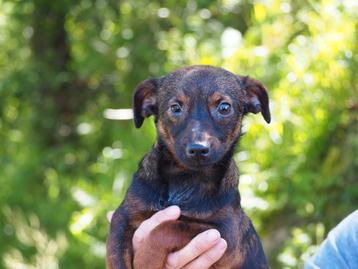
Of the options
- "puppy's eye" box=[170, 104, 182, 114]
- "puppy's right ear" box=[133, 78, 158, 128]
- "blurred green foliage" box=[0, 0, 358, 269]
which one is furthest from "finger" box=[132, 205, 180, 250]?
"blurred green foliage" box=[0, 0, 358, 269]

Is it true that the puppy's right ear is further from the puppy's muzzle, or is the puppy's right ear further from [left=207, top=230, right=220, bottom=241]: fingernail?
[left=207, top=230, right=220, bottom=241]: fingernail

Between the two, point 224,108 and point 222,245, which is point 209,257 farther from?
point 224,108

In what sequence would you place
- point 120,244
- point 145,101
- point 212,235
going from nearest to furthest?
point 212,235 < point 120,244 < point 145,101

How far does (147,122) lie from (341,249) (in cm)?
294

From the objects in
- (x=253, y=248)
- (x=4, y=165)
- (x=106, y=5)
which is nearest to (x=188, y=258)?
(x=253, y=248)

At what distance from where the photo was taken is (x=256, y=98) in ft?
12.9

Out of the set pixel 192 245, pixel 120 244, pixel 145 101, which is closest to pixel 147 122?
Result: pixel 145 101

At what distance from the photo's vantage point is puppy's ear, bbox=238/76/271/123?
12.8 feet

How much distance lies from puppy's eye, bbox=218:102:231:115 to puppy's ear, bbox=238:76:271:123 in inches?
8.7

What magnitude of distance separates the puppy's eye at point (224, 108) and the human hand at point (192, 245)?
1.74 ft

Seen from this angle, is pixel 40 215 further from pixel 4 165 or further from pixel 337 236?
pixel 337 236

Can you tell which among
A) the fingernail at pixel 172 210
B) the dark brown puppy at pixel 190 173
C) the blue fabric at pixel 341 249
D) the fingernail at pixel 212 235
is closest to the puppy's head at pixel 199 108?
the dark brown puppy at pixel 190 173

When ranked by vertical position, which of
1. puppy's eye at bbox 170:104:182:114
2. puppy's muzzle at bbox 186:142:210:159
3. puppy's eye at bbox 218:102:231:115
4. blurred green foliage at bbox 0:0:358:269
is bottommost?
blurred green foliage at bbox 0:0:358:269

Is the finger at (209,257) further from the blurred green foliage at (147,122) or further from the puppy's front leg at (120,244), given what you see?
the blurred green foliage at (147,122)
